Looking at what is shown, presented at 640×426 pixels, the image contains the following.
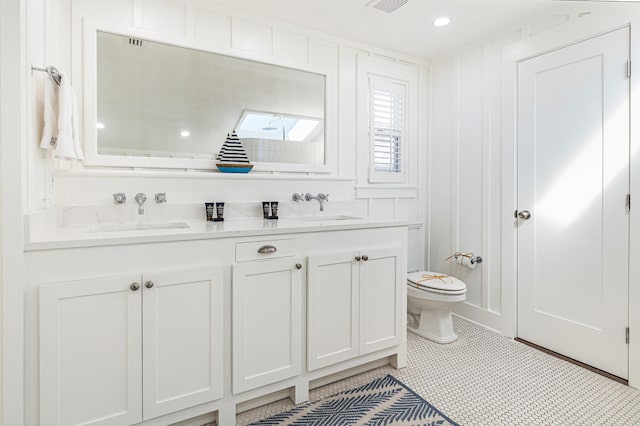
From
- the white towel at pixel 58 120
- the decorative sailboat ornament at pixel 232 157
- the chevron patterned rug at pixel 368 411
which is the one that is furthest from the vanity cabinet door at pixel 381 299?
the white towel at pixel 58 120

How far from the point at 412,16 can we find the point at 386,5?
0.26 m

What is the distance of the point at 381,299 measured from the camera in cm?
206

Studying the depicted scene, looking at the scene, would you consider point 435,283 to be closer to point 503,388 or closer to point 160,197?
point 503,388

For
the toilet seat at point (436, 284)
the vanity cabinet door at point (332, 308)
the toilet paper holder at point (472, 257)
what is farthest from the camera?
the toilet paper holder at point (472, 257)

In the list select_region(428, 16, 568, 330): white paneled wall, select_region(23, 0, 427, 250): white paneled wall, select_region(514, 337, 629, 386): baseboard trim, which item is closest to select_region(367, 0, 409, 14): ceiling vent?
select_region(23, 0, 427, 250): white paneled wall

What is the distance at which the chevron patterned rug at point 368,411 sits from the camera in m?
1.66

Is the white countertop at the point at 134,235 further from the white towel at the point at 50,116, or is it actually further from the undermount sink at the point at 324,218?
the undermount sink at the point at 324,218

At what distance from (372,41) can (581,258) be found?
212 cm

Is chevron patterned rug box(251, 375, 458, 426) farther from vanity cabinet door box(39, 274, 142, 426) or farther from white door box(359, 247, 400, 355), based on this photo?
vanity cabinet door box(39, 274, 142, 426)

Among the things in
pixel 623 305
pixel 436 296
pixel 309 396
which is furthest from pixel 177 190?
pixel 623 305

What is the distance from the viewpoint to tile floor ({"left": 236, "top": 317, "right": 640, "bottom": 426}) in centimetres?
171

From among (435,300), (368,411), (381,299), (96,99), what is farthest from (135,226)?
(435,300)

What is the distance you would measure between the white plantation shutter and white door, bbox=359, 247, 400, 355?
105cm

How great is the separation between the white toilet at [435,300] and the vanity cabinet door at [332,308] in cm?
77
